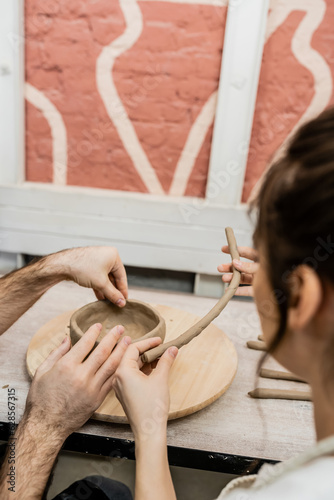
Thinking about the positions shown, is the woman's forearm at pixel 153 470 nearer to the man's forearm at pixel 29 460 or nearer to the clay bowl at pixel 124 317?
the man's forearm at pixel 29 460

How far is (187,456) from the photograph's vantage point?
995 millimetres

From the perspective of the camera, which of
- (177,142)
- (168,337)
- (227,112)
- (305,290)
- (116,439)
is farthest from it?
(177,142)

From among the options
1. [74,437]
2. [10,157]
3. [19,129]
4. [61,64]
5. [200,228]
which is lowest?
[74,437]

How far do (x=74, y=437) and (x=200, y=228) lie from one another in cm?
127

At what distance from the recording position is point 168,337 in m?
1.33

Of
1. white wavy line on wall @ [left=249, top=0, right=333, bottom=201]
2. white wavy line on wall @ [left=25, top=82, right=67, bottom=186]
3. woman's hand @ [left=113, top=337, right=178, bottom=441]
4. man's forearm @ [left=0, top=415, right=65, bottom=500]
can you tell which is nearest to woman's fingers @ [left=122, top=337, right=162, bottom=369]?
woman's hand @ [left=113, top=337, right=178, bottom=441]

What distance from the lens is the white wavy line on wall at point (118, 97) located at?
191cm

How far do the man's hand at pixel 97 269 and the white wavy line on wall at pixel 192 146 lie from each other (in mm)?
831

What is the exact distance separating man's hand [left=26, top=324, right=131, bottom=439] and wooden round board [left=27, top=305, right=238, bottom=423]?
6cm

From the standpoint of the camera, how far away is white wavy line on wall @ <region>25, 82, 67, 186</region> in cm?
207

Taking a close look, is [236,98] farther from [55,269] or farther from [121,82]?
[55,269]

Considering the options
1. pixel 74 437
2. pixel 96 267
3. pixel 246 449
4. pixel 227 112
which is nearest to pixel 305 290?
pixel 246 449

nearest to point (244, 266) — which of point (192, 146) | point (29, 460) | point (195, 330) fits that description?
point (195, 330)

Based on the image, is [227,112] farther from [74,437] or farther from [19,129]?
[74,437]
